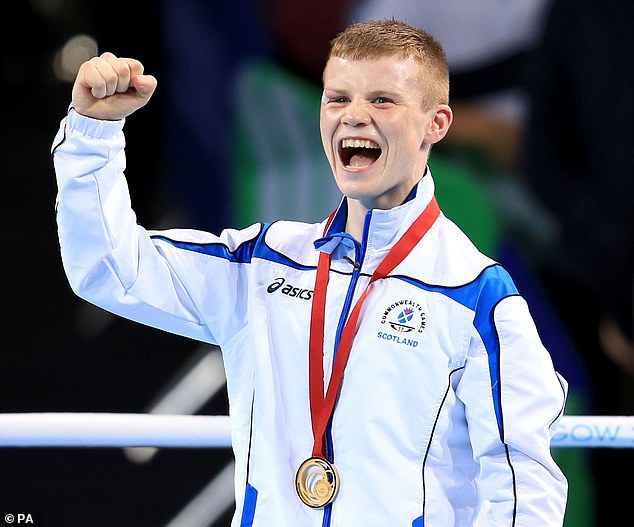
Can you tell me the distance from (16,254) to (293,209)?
1828 millimetres

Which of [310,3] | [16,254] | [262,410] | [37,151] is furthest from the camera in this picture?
[37,151]

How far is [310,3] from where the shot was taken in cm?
425

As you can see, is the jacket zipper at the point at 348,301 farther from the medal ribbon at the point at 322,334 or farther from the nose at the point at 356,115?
the nose at the point at 356,115

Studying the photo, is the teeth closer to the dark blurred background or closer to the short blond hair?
the short blond hair

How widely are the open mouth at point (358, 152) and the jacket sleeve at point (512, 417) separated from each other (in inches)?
12.7

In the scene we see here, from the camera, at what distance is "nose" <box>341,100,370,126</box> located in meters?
1.79

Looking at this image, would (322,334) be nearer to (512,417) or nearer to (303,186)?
Result: (512,417)

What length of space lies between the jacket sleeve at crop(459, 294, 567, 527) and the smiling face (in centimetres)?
28

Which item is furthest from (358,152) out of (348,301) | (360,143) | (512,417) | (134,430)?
(134,430)

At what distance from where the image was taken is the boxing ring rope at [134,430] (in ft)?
6.93

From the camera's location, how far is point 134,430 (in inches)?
84.5

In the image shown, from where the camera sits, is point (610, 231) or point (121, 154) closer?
point (121, 154)

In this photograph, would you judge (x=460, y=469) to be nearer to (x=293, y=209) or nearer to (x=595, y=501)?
(x=595, y=501)

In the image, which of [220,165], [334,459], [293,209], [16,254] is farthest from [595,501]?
[16,254]
